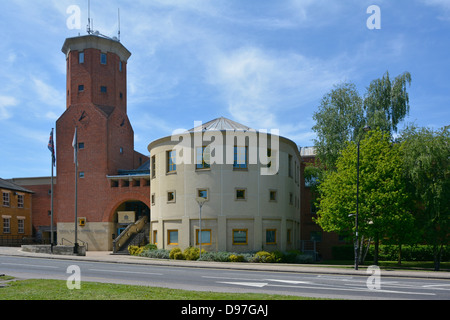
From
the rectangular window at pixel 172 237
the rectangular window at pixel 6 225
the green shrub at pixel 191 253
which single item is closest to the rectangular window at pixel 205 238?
the green shrub at pixel 191 253

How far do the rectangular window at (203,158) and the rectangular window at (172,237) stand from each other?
18.9ft

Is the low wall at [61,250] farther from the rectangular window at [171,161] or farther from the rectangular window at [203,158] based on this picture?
the rectangular window at [203,158]

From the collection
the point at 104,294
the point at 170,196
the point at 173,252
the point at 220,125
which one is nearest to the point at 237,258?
the point at 173,252

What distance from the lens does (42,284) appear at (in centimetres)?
1463

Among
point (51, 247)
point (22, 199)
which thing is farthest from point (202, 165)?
point (22, 199)

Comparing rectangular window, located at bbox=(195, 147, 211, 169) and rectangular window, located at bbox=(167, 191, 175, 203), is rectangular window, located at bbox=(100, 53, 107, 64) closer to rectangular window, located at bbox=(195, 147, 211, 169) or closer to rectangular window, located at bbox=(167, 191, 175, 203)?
rectangular window, located at bbox=(167, 191, 175, 203)

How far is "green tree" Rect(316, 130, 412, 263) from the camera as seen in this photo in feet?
96.0

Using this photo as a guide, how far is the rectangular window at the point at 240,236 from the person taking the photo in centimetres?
3469

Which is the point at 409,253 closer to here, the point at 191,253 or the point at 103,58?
the point at 191,253

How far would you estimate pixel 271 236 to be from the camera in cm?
3575

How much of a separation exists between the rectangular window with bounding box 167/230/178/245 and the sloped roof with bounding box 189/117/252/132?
8664 millimetres

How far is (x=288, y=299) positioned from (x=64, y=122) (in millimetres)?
45443

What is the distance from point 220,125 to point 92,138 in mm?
19772

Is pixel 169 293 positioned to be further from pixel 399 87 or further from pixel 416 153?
pixel 399 87
